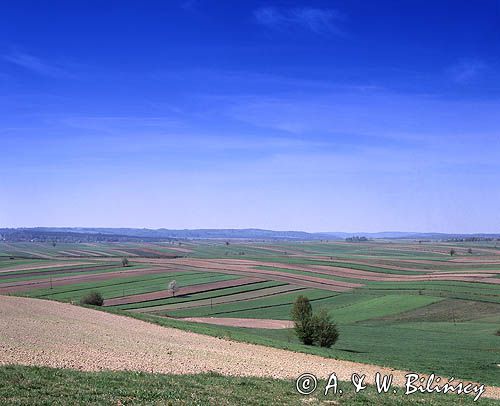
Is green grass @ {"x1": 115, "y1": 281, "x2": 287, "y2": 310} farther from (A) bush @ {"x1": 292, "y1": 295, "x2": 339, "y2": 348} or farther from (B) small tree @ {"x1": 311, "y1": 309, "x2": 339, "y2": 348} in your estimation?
(B) small tree @ {"x1": 311, "y1": 309, "x2": 339, "y2": 348}

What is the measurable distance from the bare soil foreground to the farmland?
406 cm

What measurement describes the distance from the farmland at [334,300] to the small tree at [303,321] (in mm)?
1675

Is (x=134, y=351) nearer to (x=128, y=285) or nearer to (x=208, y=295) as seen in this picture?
(x=208, y=295)

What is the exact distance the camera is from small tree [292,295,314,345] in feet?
139

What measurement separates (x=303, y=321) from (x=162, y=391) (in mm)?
27972

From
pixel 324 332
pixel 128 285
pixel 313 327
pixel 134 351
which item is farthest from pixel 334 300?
pixel 134 351

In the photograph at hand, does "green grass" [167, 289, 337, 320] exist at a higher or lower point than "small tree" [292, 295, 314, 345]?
lower

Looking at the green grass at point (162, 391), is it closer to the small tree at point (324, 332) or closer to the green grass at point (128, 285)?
the small tree at point (324, 332)

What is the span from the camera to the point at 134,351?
85.3ft

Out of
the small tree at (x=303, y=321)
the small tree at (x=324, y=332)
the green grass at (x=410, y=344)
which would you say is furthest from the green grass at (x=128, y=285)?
the small tree at (x=324, y=332)

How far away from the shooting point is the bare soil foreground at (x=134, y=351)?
22109 millimetres

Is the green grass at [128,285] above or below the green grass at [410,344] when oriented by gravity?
below

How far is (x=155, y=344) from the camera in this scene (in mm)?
29297

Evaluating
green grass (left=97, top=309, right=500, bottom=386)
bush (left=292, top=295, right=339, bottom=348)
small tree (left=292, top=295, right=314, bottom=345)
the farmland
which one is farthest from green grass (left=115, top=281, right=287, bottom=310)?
bush (left=292, top=295, right=339, bottom=348)
